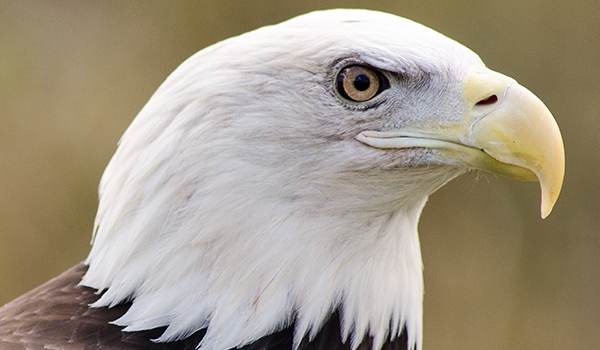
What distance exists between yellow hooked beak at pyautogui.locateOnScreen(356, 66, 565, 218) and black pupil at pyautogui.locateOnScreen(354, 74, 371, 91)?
0.21 metres

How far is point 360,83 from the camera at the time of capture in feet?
8.68

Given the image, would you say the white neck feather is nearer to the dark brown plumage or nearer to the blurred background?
the dark brown plumage

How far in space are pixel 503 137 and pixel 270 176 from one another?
74cm

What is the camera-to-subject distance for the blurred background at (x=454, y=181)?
22.3 ft

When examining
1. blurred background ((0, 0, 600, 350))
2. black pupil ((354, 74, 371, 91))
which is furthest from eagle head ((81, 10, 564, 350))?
blurred background ((0, 0, 600, 350))

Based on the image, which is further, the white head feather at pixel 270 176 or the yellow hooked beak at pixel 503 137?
the white head feather at pixel 270 176

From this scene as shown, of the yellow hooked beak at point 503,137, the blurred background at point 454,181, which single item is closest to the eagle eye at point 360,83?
the yellow hooked beak at point 503,137

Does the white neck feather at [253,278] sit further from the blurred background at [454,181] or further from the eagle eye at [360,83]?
the blurred background at [454,181]

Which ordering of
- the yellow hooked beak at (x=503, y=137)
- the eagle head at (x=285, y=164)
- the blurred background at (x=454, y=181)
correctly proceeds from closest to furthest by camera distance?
1. the yellow hooked beak at (x=503, y=137)
2. the eagle head at (x=285, y=164)
3. the blurred background at (x=454, y=181)

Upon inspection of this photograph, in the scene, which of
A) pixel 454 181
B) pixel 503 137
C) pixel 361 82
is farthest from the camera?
pixel 454 181

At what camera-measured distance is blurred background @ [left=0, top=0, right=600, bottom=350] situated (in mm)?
6793

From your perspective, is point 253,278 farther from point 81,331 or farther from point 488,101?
point 488,101

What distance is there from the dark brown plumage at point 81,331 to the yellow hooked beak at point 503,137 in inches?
28.3

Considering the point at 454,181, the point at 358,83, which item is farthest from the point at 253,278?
the point at 454,181
